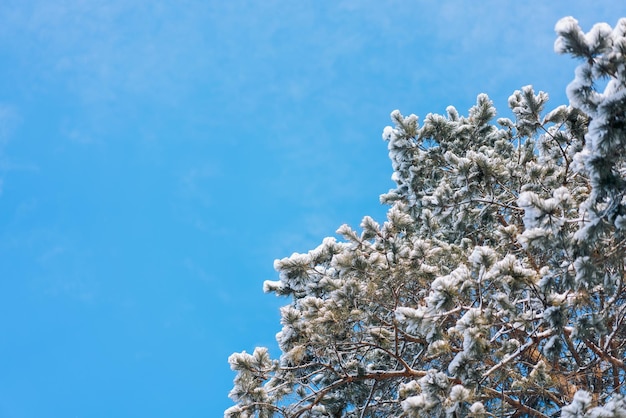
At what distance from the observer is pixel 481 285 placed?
4902 mm

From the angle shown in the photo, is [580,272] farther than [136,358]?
No

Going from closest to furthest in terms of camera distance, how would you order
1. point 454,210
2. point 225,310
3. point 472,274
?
1. point 472,274
2. point 454,210
3. point 225,310

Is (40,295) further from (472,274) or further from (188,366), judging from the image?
(472,274)

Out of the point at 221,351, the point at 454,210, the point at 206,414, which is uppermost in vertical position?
the point at 221,351

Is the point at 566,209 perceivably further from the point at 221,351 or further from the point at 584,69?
the point at 221,351

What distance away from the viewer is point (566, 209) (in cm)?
445

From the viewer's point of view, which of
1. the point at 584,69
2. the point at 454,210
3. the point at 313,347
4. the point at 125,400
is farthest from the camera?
the point at 125,400

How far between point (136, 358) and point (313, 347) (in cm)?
6119

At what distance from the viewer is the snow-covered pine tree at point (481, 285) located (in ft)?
14.0

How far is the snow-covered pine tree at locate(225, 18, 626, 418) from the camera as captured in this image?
4.26m

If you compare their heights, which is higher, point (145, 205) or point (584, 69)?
point (145, 205)

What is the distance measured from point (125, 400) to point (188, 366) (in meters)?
6.92

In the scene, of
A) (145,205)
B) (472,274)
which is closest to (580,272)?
(472,274)

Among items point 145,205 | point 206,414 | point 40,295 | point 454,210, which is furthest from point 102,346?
point 454,210
